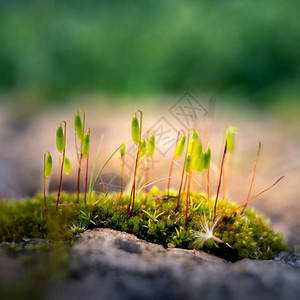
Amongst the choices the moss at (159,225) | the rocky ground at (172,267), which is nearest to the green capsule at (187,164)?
the moss at (159,225)

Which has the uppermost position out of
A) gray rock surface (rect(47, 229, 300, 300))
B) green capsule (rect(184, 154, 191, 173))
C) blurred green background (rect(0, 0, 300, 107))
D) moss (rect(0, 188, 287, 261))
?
blurred green background (rect(0, 0, 300, 107))

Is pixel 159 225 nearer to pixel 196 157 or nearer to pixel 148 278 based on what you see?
pixel 196 157

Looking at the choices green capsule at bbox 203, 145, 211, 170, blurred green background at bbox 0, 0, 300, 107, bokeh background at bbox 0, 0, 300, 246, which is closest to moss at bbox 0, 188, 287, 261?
green capsule at bbox 203, 145, 211, 170

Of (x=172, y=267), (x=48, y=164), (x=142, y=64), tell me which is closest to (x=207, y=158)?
(x=172, y=267)

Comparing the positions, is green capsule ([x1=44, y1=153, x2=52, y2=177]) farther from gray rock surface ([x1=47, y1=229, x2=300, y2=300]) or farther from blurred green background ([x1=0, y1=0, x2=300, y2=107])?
blurred green background ([x1=0, y1=0, x2=300, y2=107])

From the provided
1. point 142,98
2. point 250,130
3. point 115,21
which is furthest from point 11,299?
point 115,21

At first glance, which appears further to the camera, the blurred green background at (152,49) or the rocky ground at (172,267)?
the blurred green background at (152,49)

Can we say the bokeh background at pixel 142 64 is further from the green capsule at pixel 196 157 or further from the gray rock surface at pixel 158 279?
the gray rock surface at pixel 158 279
